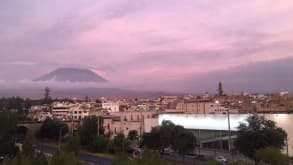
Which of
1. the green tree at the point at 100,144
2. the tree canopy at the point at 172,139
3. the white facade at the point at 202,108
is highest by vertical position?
the white facade at the point at 202,108

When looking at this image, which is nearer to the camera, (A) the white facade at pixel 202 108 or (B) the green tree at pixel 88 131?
(B) the green tree at pixel 88 131

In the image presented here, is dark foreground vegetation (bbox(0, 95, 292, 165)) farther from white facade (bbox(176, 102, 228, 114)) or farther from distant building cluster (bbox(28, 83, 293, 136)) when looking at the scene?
white facade (bbox(176, 102, 228, 114))

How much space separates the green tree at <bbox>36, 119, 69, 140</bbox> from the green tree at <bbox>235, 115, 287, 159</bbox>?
59.4 m

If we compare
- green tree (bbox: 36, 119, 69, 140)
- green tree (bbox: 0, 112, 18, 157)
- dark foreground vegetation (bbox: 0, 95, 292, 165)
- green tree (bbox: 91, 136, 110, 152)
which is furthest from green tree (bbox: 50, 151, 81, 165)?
green tree (bbox: 36, 119, 69, 140)

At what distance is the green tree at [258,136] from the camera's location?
1747 inches

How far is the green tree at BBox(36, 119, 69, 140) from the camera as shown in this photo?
99062 millimetres

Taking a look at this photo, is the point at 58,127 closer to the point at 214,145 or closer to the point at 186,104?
the point at 214,145

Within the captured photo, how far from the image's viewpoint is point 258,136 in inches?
1752

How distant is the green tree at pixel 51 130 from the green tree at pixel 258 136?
59403 millimetres

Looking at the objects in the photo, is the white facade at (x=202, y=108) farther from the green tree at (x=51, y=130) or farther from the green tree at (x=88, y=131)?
the green tree at (x=88, y=131)

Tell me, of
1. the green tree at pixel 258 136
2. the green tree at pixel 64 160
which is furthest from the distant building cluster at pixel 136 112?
the green tree at pixel 64 160

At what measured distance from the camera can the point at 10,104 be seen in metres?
198

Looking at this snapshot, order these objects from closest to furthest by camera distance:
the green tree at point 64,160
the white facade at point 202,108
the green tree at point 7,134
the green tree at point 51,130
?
the green tree at point 64,160, the green tree at point 7,134, the green tree at point 51,130, the white facade at point 202,108

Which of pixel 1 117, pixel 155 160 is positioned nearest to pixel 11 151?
pixel 1 117
